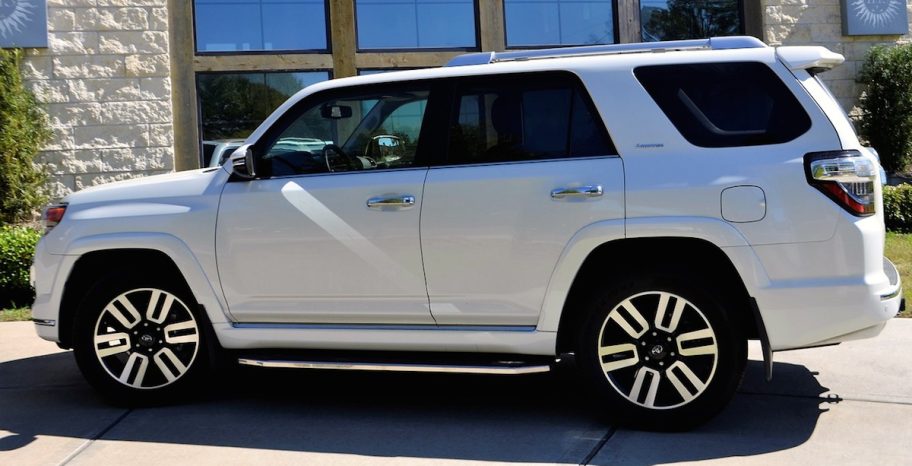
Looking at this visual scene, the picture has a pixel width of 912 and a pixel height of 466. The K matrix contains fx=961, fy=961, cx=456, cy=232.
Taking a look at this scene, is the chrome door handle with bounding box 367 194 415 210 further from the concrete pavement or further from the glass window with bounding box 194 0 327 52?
the glass window with bounding box 194 0 327 52

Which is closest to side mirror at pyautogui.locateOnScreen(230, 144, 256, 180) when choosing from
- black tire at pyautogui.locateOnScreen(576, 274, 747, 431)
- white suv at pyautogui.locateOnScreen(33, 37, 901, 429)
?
white suv at pyautogui.locateOnScreen(33, 37, 901, 429)

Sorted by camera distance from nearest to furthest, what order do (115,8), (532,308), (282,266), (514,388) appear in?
(532,308)
(282,266)
(514,388)
(115,8)

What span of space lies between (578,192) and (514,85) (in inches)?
27.7

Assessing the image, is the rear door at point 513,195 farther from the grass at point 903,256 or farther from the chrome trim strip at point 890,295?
the grass at point 903,256

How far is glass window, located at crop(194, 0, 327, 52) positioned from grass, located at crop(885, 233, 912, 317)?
7060 mm

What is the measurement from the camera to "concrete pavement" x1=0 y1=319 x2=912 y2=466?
4406mm

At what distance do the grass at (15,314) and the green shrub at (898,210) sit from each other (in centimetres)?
908

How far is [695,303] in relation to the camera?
14.6 feet

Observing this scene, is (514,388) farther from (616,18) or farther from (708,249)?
(616,18)

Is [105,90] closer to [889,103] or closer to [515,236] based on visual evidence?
[515,236]

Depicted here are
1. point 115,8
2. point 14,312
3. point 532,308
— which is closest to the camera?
point 532,308

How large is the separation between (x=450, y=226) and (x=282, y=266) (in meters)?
0.94

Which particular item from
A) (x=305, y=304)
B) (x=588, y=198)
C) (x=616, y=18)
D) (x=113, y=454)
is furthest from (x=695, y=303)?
(x=616, y=18)

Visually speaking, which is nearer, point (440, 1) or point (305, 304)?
point (305, 304)
